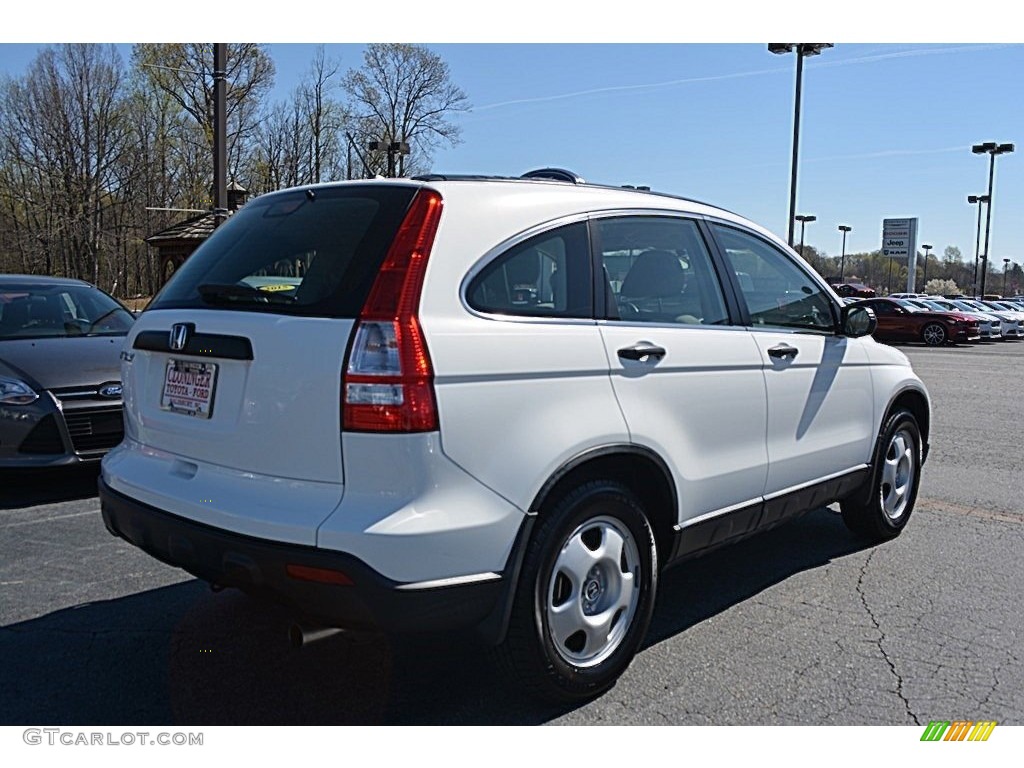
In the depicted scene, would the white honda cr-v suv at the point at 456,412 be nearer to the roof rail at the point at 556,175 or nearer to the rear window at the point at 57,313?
the roof rail at the point at 556,175

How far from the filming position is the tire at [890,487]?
4961mm

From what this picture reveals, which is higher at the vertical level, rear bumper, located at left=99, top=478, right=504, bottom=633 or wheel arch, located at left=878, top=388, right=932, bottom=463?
wheel arch, located at left=878, top=388, right=932, bottom=463

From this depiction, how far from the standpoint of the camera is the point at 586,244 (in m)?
3.28

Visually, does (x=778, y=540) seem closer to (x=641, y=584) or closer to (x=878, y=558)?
(x=878, y=558)

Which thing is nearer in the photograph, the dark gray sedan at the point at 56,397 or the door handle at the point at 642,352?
the door handle at the point at 642,352

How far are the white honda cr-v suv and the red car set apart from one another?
25624 mm

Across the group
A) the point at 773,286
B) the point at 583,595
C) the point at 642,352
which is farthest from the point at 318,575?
the point at 773,286

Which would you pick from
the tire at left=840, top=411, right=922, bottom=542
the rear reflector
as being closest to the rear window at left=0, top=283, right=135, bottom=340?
the rear reflector

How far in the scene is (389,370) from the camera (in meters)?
2.58

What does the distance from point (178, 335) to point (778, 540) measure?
12.0 feet

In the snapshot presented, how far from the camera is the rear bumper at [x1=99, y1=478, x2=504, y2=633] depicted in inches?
101

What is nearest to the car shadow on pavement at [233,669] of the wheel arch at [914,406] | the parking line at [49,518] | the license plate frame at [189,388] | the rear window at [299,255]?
the license plate frame at [189,388]

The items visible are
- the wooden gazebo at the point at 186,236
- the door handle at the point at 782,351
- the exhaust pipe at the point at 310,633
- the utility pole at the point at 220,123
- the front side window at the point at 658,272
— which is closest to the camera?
the exhaust pipe at the point at 310,633
